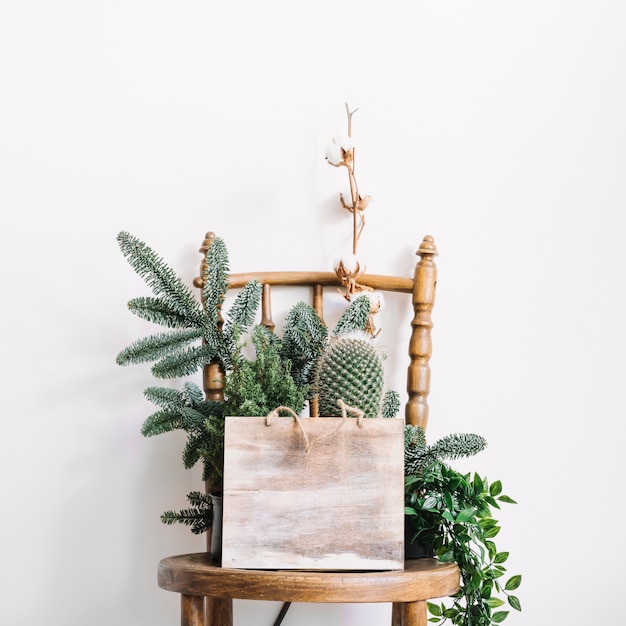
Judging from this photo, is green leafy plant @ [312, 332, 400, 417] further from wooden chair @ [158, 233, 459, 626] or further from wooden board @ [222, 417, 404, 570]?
wooden chair @ [158, 233, 459, 626]

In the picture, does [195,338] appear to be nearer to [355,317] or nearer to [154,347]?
[154,347]

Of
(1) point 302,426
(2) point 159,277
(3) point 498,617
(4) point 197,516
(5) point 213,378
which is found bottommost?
(3) point 498,617

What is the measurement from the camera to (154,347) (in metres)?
1.17

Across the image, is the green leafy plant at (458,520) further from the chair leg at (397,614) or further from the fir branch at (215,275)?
the fir branch at (215,275)

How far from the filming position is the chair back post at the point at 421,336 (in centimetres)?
127

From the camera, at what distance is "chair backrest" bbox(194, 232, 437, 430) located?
1272 mm

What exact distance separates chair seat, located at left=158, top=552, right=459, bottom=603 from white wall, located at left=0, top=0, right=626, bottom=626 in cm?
39

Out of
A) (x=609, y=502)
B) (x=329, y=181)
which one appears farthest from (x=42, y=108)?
(x=609, y=502)

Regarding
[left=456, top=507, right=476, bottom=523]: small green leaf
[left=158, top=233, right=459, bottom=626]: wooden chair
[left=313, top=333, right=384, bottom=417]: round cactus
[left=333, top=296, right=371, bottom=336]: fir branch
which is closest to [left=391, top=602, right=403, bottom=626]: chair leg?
[left=158, top=233, right=459, bottom=626]: wooden chair

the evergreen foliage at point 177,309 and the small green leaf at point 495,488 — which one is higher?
the evergreen foliage at point 177,309

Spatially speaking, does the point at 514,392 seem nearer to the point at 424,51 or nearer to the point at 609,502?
the point at 609,502

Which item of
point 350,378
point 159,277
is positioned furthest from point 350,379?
point 159,277

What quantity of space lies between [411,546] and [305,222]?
1.86ft

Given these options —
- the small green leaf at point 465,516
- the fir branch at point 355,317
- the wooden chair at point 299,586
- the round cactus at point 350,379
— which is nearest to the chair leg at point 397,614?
the wooden chair at point 299,586
